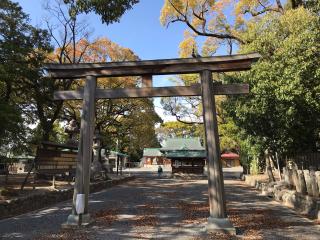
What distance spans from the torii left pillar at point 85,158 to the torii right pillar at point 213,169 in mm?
3386

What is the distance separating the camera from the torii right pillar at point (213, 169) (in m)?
8.31

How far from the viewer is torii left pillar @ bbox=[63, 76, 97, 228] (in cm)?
910

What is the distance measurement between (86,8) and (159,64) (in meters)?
2.74

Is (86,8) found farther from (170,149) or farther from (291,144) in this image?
(170,149)

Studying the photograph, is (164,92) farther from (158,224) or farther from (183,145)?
(183,145)

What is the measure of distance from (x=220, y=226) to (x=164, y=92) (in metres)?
4.07

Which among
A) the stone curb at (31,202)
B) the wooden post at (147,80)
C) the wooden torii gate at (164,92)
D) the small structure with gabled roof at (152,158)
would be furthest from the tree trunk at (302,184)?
the small structure with gabled roof at (152,158)

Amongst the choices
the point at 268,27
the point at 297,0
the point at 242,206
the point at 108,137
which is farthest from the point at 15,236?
the point at 108,137

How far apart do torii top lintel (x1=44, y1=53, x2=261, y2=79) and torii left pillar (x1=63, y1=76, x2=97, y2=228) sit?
1.30 ft

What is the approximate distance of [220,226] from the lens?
27.0 ft

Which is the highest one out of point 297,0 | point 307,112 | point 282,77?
point 297,0

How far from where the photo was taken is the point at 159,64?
9641 millimetres

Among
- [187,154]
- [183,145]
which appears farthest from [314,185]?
[183,145]

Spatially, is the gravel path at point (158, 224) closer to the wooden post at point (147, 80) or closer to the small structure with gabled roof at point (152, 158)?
the wooden post at point (147, 80)
